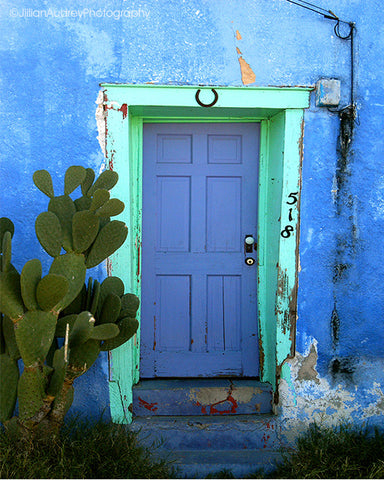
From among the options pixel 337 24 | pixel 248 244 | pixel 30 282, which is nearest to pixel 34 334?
pixel 30 282

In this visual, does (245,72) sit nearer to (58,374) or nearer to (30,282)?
(30,282)

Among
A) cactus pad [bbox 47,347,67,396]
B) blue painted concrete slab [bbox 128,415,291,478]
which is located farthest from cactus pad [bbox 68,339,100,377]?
blue painted concrete slab [bbox 128,415,291,478]

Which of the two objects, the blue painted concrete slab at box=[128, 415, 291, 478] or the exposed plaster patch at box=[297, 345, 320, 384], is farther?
the exposed plaster patch at box=[297, 345, 320, 384]

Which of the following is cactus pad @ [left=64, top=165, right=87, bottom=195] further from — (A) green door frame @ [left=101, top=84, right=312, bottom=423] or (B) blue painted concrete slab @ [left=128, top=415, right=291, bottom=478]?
(B) blue painted concrete slab @ [left=128, top=415, right=291, bottom=478]

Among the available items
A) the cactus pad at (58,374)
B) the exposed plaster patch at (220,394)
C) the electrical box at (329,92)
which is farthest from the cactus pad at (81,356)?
the electrical box at (329,92)

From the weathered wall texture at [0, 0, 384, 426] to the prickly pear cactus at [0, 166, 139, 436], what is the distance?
569 millimetres

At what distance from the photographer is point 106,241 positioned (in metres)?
2.76

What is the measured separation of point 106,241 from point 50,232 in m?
0.31

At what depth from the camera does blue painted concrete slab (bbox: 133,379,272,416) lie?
354 centimetres

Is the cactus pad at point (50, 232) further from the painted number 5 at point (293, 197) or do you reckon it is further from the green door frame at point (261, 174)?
the painted number 5 at point (293, 197)

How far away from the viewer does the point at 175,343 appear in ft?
12.2

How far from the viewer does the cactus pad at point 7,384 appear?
2732 millimetres

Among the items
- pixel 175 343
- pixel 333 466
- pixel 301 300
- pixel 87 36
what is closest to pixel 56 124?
pixel 87 36

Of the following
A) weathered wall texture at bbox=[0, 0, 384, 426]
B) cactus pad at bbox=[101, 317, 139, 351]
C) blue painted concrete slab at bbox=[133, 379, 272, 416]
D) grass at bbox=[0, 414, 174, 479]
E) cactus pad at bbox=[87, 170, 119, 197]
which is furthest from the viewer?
blue painted concrete slab at bbox=[133, 379, 272, 416]
